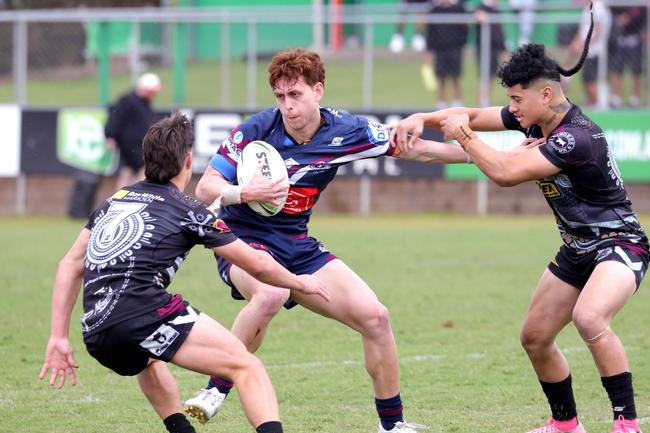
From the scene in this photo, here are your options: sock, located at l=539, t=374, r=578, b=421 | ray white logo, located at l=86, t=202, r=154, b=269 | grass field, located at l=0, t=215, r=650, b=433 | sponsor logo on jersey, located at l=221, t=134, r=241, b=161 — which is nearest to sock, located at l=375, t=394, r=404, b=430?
grass field, located at l=0, t=215, r=650, b=433

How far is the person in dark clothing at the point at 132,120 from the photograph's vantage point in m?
16.0

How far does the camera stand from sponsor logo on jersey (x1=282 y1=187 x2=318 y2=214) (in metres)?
6.29

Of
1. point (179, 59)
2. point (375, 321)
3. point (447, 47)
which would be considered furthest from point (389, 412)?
point (179, 59)

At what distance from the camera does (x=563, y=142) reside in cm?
571

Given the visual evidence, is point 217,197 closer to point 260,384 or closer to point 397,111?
point 260,384

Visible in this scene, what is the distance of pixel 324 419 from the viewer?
6340 millimetres

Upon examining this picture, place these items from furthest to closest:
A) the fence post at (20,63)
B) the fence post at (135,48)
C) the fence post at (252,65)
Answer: the fence post at (135,48) < the fence post at (252,65) < the fence post at (20,63)

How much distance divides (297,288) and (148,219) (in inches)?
29.7

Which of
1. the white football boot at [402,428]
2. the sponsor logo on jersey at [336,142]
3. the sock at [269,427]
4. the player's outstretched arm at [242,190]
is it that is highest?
the sponsor logo on jersey at [336,142]

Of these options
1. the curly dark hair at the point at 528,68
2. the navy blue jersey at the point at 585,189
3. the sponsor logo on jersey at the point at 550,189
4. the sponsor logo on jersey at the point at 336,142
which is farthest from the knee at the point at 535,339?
the sponsor logo on jersey at the point at 336,142

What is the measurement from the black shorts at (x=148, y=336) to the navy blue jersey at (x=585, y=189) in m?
2.14

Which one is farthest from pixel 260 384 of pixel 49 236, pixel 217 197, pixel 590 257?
pixel 49 236

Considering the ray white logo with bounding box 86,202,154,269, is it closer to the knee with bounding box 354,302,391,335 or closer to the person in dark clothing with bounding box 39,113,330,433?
the person in dark clothing with bounding box 39,113,330,433

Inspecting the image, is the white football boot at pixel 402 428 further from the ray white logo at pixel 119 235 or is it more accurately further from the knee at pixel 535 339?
the ray white logo at pixel 119 235
